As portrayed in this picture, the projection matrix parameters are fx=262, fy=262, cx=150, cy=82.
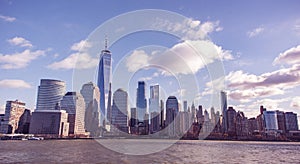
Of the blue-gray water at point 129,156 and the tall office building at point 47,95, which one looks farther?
the tall office building at point 47,95

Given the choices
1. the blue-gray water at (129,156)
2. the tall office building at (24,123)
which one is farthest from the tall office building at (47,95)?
the blue-gray water at (129,156)

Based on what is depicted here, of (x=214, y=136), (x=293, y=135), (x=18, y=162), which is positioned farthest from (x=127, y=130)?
(x=18, y=162)

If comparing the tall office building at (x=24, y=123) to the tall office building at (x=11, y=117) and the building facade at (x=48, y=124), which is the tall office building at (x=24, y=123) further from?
the building facade at (x=48, y=124)

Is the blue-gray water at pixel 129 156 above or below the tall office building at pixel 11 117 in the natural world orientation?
below

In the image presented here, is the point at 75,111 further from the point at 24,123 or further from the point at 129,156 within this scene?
the point at 129,156

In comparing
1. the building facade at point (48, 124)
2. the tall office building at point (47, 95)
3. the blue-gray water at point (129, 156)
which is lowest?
the blue-gray water at point (129, 156)

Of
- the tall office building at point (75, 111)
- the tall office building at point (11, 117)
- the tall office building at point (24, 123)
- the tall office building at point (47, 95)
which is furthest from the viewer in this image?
the tall office building at point (47, 95)

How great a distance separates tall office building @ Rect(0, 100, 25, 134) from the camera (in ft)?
544

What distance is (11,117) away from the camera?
168750 mm

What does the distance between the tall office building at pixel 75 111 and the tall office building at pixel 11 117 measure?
2866 centimetres

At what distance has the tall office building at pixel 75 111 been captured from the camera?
177 m

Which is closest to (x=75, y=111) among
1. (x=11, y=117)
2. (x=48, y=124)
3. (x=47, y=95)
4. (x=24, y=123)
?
(x=48, y=124)

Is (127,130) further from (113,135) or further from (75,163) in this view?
(75,163)

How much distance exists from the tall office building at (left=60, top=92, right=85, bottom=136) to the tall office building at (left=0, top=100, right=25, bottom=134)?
28.7m
